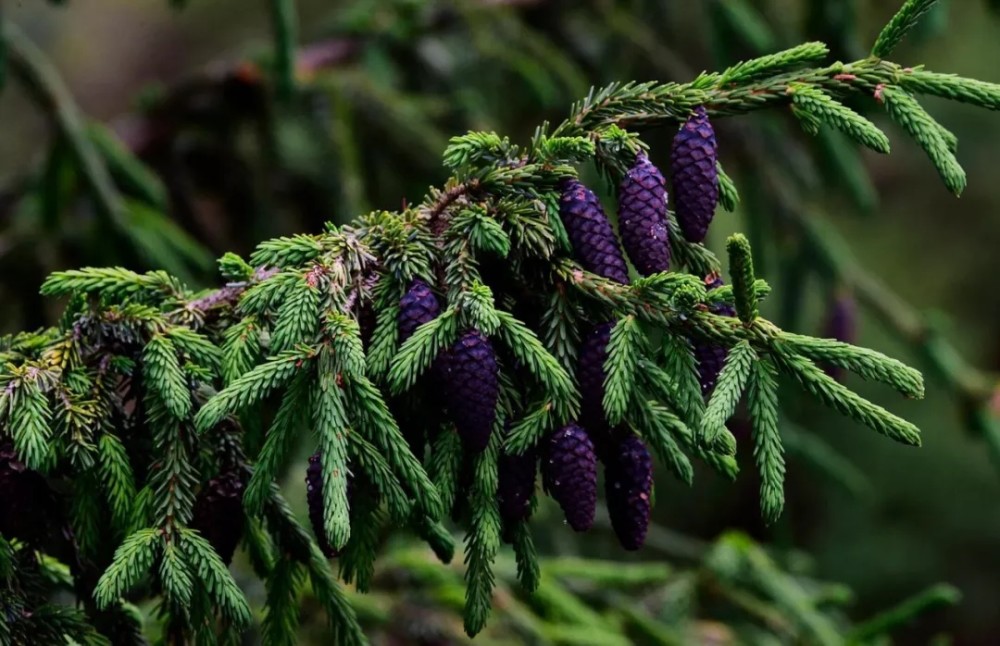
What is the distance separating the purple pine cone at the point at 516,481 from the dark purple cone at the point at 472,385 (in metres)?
0.09

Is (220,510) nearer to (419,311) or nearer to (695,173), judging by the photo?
(419,311)

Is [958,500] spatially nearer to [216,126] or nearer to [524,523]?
[216,126]

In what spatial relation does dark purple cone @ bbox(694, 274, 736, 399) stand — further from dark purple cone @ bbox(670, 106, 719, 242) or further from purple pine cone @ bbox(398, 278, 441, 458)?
purple pine cone @ bbox(398, 278, 441, 458)

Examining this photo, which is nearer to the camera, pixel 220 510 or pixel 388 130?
pixel 220 510

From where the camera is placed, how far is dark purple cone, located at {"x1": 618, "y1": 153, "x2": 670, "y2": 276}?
1.22 m

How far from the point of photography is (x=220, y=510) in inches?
49.8

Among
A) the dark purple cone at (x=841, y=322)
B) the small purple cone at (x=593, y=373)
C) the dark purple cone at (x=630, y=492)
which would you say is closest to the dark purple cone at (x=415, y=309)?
the small purple cone at (x=593, y=373)

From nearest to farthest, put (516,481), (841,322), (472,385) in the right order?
(472,385)
(516,481)
(841,322)

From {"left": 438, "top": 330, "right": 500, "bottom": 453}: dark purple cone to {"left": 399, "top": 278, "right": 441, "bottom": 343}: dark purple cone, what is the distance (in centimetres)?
7

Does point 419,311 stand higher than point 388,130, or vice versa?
point 388,130

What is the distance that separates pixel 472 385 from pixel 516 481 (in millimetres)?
164

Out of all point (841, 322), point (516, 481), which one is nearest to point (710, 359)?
point (516, 481)

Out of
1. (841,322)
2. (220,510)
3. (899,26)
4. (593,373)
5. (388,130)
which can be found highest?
(388,130)

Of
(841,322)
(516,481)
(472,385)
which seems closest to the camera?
(472,385)
